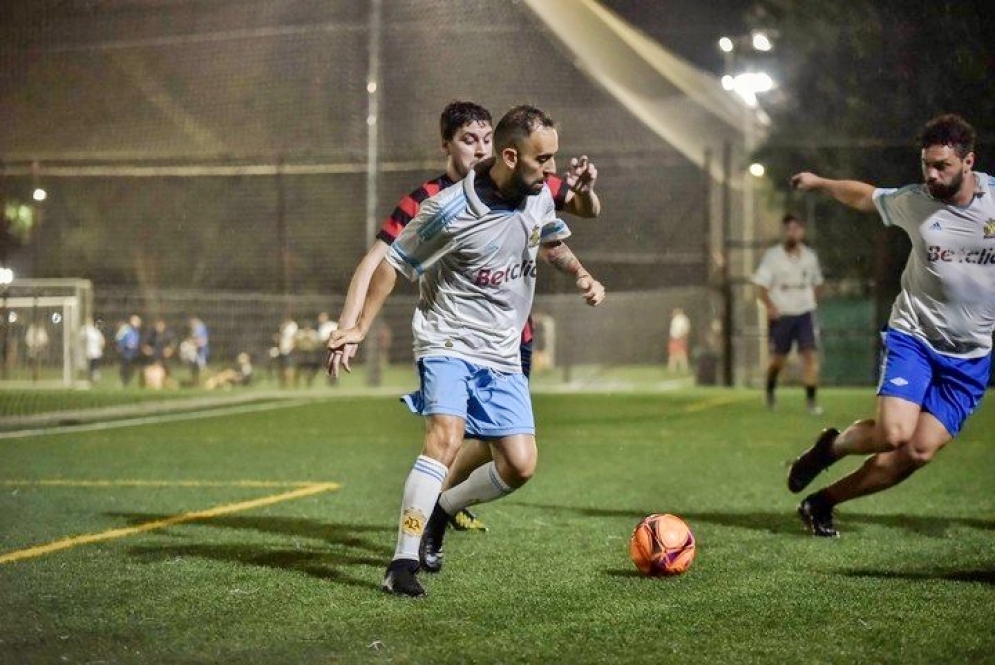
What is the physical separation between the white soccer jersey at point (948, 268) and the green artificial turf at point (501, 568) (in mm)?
1090

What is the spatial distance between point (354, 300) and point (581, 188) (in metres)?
1.10

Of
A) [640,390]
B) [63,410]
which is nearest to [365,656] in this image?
[63,410]

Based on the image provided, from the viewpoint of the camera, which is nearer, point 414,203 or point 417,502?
point 417,502

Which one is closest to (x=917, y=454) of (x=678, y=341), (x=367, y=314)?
(x=367, y=314)

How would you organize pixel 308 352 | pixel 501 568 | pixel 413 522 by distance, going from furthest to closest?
pixel 308 352
pixel 501 568
pixel 413 522

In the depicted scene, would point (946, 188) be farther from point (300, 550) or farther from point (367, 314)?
point (300, 550)

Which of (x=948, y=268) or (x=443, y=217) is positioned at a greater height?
(x=443, y=217)

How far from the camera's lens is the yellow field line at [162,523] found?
23.1ft

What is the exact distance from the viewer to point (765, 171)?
2897 centimetres

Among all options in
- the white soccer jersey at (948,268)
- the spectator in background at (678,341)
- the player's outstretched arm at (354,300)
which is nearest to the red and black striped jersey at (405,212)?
the player's outstretched arm at (354,300)

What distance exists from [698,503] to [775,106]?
25014 millimetres

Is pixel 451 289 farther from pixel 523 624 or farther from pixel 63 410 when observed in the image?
pixel 63 410

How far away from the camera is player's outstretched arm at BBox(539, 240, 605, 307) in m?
6.36

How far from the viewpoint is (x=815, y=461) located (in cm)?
790
